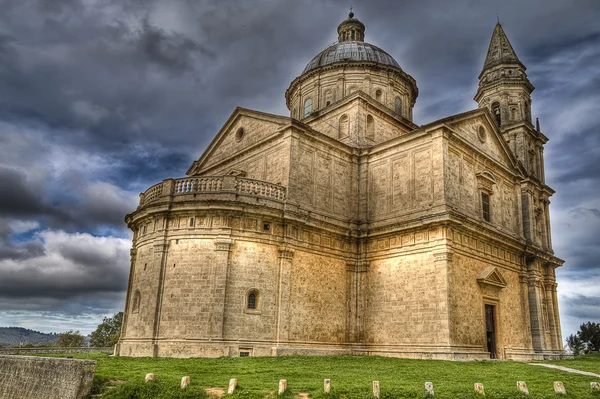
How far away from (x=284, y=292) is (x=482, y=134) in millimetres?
14465

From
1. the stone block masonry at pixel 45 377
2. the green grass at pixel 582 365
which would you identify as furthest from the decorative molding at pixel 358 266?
the stone block masonry at pixel 45 377

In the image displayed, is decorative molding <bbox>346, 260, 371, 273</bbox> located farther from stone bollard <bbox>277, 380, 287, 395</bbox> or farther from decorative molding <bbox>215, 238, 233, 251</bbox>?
stone bollard <bbox>277, 380, 287, 395</bbox>

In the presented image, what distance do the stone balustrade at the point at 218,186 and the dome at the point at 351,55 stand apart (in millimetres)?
15813

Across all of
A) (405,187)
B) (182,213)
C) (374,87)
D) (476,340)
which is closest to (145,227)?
(182,213)

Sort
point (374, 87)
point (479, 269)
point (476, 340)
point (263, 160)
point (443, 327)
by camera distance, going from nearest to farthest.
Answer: point (443, 327) < point (476, 340) < point (479, 269) < point (263, 160) < point (374, 87)

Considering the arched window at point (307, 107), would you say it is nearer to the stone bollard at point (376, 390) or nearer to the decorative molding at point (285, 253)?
the decorative molding at point (285, 253)

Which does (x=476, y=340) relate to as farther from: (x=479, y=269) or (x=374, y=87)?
(x=374, y=87)

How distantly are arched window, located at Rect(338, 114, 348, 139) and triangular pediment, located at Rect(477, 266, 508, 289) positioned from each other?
35.3 feet

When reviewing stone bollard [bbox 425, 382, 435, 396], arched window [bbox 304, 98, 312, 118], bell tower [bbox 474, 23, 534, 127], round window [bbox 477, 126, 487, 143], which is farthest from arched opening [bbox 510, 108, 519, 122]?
stone bollard [bbox 425, 382, 435, 396]

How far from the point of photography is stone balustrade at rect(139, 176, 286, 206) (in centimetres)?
2247

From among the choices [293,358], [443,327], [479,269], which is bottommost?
[293,358]

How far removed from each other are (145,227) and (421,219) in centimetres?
1297

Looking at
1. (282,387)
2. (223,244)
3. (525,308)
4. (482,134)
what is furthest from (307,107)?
(282,387)

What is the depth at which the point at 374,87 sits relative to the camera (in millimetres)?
34562
